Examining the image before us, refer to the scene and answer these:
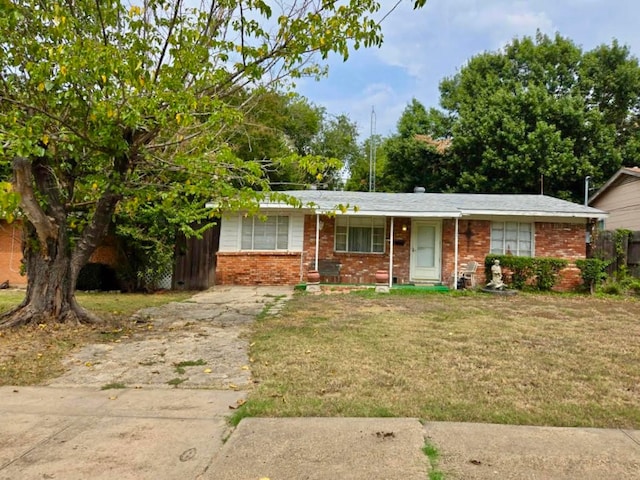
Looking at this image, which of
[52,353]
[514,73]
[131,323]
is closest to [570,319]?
[131,323]

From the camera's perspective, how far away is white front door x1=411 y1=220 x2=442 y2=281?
13914mm

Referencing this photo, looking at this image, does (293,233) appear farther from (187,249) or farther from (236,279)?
(187,249)

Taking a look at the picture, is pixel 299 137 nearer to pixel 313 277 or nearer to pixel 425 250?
pixel 425 250

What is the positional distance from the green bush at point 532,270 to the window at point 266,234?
20.5 ft

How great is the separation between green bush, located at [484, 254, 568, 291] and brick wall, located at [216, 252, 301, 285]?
594 cm

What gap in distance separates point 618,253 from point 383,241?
23.1 ft

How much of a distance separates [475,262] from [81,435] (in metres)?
12.0

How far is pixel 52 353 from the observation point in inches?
216

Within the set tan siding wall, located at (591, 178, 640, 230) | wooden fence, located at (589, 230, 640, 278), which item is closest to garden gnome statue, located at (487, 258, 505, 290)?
wooden fence, located at (589, 230, 640, 278)

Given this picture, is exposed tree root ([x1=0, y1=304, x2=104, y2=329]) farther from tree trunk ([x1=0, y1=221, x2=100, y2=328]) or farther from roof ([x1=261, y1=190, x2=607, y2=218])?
roof ([x1=261, y1=190, x2=607, y2=218])

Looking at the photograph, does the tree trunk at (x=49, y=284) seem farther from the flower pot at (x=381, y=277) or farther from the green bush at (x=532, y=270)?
the green bush at (x=532, y=270)

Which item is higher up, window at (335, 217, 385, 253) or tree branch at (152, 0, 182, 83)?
tree branch at (152, 0, 182, 83)

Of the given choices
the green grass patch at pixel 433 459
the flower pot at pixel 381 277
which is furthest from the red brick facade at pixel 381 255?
the green grass patch at pixel 433 459

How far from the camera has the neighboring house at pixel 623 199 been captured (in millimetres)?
16391
